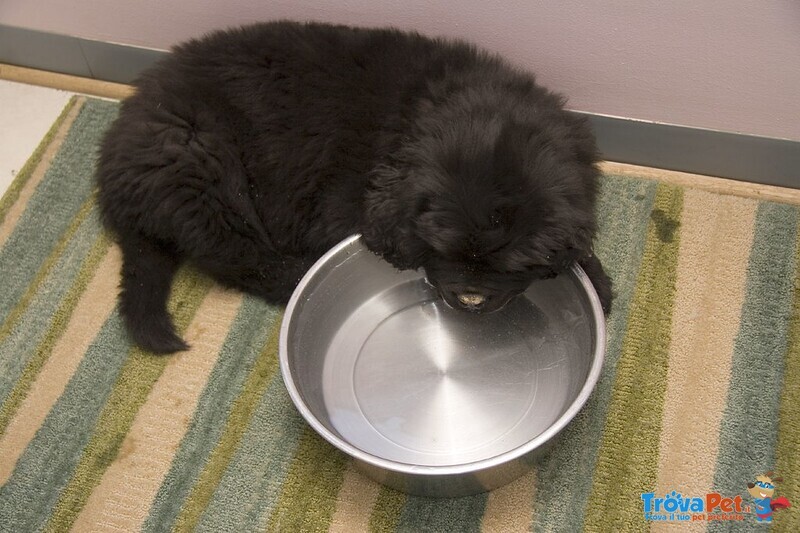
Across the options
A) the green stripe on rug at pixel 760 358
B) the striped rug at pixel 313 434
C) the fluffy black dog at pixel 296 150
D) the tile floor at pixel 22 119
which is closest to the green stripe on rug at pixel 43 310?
the striped rug at pixel 313 434

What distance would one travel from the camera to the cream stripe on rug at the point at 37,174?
2141 millimetres

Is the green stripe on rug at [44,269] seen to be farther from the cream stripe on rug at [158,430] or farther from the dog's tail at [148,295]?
the cream stripe on rug at [158,430]

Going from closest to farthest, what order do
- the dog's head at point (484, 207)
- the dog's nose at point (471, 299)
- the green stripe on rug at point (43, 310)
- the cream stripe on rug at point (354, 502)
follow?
the dog's head at point (484, 207) < the dog's nose at point (471, 299) < the cream stripe on rug at point (354, 502) < the green stripe on rug at point (43, 310)

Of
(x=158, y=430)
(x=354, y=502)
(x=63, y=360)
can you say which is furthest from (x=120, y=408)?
(x=354, y=502)


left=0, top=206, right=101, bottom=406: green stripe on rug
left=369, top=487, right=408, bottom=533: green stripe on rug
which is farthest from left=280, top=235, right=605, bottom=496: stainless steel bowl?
left=0, top=206, right=101, bottom=406: green stripe on rug

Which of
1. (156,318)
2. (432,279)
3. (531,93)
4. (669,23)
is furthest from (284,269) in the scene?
(669,23)

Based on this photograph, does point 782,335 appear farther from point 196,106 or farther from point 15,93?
point 15,93

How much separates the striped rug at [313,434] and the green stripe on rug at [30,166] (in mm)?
76

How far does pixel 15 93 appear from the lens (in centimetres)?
246

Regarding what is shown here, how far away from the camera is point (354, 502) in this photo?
1629mm

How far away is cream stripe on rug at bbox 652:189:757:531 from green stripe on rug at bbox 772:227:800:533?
0.39 feet

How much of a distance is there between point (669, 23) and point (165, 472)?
1547 millimetres

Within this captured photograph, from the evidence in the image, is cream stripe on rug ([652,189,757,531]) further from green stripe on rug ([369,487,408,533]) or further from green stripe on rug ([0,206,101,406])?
green stripe on rug ([0,206,101,406])

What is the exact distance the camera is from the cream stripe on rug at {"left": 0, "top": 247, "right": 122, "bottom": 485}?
177cm
